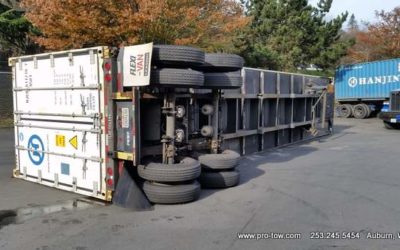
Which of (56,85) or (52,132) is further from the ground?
(56,85)

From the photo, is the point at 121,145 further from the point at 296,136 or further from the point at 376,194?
the point at 296,136

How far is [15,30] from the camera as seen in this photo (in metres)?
20.4

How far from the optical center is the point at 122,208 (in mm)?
6301

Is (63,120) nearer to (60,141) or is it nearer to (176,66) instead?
(60,141)

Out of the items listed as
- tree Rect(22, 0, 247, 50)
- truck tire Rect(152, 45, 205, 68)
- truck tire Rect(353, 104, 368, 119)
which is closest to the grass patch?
tree Rect(22, 0, 247, 50)

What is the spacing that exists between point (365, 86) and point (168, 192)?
25.4 m

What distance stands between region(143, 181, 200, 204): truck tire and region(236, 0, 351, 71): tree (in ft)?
83.0

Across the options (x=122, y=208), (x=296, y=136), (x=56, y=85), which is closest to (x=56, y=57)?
(x=56, y=85)

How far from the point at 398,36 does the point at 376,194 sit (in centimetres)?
3558

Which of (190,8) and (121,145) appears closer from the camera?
(121,145)

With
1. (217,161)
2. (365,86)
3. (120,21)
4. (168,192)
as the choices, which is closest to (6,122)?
(120,21)

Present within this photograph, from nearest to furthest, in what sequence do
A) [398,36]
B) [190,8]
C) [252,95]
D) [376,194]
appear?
[376,194] → [252,95] → [190,8] → [398,36]

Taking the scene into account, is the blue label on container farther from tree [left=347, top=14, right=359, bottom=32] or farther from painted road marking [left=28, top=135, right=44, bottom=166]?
tree [left=347, top=14, right=359, bottom=32]

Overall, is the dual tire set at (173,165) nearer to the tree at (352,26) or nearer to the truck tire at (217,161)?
the truck tire at (217,161)
